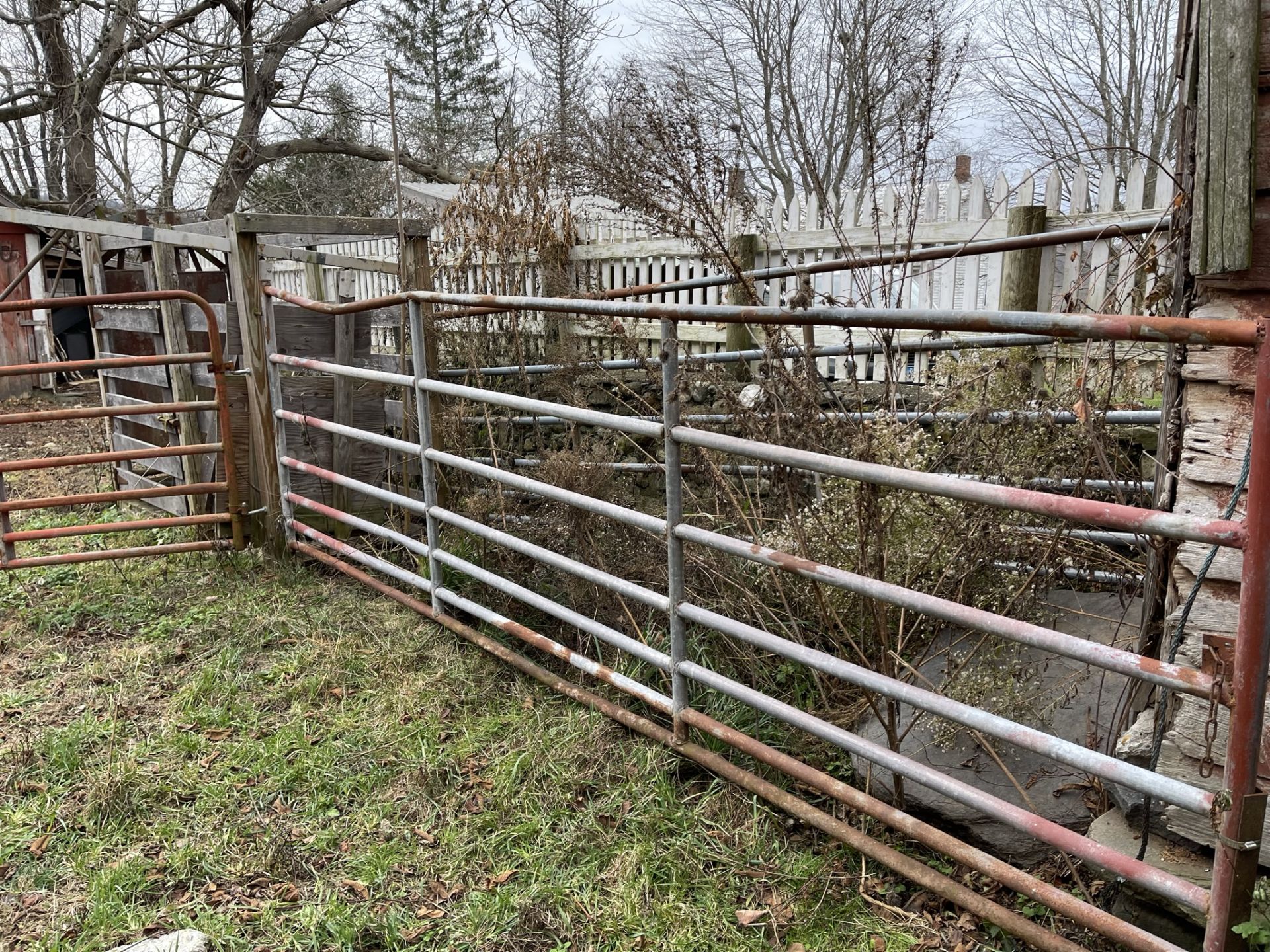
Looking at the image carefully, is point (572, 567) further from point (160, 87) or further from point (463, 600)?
point (160, 87)

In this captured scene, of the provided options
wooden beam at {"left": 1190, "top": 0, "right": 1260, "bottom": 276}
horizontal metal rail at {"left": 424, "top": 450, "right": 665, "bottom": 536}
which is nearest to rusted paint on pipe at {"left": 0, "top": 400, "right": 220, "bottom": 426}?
horizontal metal rail at {"left": 424, "top": 450, "right": 665, "bottom": 536}

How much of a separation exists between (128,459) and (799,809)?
4252 millimetres

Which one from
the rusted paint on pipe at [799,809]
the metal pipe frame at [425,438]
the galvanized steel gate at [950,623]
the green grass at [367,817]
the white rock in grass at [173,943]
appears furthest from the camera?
the metal pipe frame at [425,438]

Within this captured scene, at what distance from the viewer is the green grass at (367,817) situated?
2.56m

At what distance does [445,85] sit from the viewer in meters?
22.1

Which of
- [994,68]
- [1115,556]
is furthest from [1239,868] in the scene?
[994,68]

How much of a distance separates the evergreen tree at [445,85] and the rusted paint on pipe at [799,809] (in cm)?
1585

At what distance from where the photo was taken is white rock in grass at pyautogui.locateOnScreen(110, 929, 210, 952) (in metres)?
2.45

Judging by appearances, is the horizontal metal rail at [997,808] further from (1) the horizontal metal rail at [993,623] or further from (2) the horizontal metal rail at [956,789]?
(1) the horizontal metal rail at [993,623]

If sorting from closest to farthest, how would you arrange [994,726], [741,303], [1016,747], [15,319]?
[994,726] → [1016,747] → [741,303] → [15,319]

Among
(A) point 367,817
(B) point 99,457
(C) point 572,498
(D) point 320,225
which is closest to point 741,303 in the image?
(D) point 320,225

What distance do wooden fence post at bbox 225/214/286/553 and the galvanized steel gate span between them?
159cm

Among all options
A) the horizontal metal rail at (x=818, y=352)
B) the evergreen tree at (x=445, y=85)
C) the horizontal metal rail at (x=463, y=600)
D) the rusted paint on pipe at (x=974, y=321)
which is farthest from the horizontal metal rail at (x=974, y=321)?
the evergreen tree at (x=445, y=85)

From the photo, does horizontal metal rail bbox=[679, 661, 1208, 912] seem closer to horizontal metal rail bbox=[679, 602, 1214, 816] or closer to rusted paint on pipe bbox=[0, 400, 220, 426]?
horizontal metal rail bbox=[679, 602, 1214, 816]
